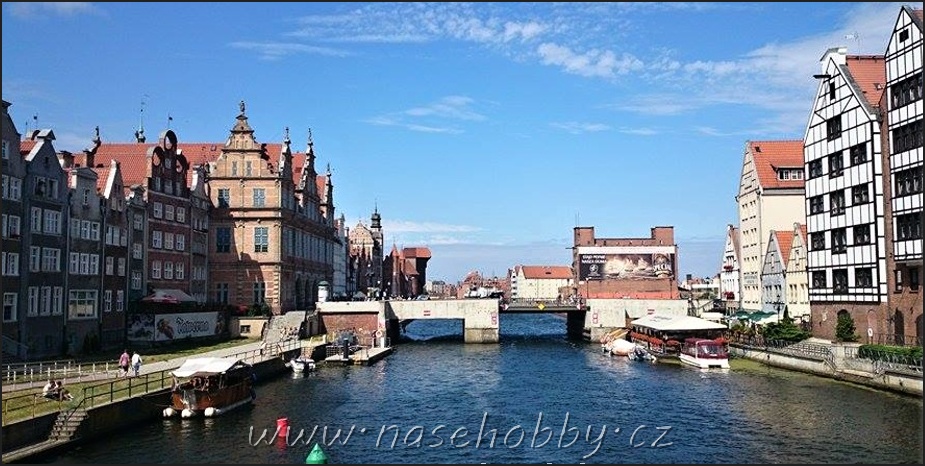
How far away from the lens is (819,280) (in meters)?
78.8

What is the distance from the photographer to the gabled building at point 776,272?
312ft

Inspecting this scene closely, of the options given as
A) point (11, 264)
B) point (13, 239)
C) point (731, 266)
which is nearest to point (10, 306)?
point (11, 264)

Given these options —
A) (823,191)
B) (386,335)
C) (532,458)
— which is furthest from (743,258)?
(532,458)

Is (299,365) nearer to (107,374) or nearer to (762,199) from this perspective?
(107,374)

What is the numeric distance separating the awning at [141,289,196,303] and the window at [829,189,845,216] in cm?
6201

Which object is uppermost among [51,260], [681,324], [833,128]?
[833,128]

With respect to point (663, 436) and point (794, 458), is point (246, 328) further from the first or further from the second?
point (794, 458)

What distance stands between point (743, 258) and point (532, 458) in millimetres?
A: 81384

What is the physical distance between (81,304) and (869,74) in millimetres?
71050

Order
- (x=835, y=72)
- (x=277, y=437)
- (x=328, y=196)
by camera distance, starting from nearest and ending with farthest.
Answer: (x=277, y=437) → (x=835, y=72) → (x=328, y=196)

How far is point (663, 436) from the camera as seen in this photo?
43625 mm

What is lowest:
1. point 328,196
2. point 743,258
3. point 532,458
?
point 532,458

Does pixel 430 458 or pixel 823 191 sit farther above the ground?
pixel 823 191

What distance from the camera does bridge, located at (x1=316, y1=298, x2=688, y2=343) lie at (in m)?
105
